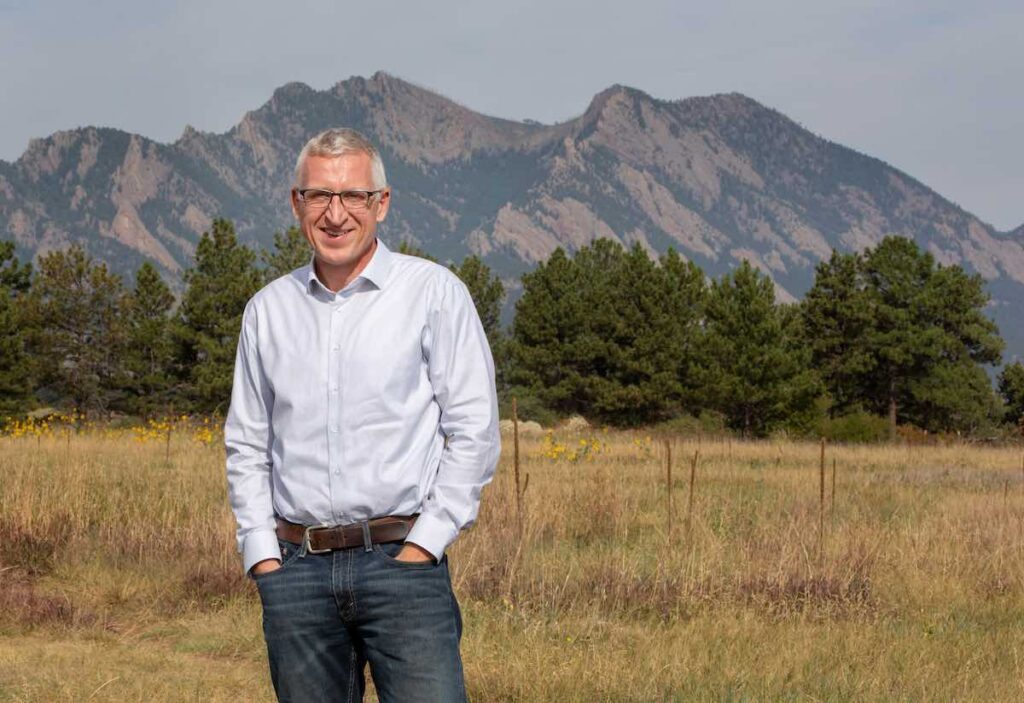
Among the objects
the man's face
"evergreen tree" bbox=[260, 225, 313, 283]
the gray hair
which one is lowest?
the man's face

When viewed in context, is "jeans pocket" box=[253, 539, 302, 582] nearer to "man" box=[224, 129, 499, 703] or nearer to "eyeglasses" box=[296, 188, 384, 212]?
"man" box=[224, 129, 499, 703]

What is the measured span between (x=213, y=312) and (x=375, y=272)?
35759 millimetres

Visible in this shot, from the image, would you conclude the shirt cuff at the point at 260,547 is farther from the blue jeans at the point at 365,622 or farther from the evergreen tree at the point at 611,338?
the evergreen tree at the point at 611,338

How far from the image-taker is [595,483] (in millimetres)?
9875

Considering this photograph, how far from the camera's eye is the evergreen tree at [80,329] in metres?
39.3

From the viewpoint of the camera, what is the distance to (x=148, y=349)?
39375 millimetres

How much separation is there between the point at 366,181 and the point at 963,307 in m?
49.6

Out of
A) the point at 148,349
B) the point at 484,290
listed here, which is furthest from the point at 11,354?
the point at 484,290

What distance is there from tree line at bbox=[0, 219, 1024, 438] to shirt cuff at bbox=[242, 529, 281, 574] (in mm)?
32636

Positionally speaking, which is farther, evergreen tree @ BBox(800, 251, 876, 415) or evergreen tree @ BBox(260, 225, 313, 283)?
evergreen tree @ BBox(800, 251, 876, 415)

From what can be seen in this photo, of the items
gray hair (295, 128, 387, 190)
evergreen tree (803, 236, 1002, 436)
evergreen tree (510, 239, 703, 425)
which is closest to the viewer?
gray hair (295, 128, 387, 190)

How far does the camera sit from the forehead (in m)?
2.56

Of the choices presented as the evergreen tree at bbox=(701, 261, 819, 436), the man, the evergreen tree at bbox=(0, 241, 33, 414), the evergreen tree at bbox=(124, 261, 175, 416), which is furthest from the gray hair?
the evergreen tree at bbox=(124, 261, 175, 416)

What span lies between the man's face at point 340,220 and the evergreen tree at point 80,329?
127 feet
